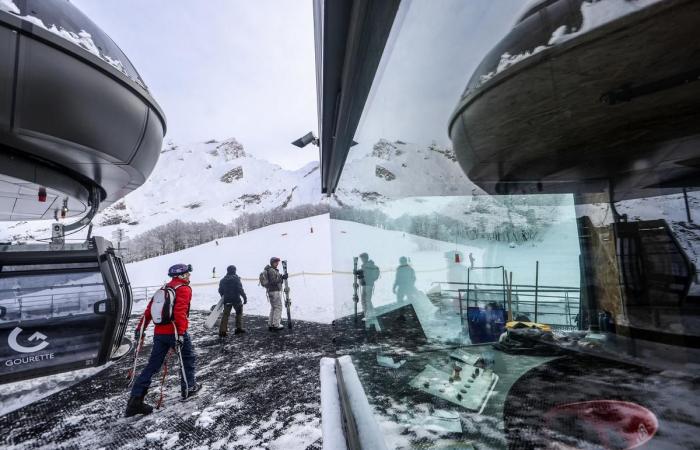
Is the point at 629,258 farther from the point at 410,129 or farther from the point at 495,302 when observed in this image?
the point at 410,129

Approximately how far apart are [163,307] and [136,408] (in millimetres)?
960

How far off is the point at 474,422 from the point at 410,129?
76 cm

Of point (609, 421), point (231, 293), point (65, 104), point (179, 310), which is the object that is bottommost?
point (231, 293)

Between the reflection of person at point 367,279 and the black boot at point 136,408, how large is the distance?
8.27ft

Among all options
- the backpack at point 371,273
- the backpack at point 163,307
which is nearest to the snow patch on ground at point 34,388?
the backpack at point 163,307

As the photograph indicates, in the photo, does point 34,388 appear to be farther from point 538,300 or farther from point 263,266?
point 263,266

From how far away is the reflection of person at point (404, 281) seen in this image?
3.54 ft

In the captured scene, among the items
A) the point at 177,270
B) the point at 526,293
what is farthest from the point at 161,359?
the point at 526,293

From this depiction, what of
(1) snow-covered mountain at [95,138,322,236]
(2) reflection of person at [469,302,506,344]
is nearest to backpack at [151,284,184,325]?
(2) reflection of person at [469,302,506,344]

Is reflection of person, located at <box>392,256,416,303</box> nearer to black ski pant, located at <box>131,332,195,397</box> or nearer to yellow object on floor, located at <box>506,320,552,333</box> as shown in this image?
yellow object on floor, located at <box>506,320,552,333</box>

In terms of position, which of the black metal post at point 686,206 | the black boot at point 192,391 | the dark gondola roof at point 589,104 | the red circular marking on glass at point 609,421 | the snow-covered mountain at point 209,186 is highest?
the snow-covered mountain at point 209,186

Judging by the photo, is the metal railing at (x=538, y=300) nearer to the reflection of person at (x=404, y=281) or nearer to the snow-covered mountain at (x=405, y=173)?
the snow-covered mountain at (x=405, y=173)

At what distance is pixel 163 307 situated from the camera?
3.44 metres

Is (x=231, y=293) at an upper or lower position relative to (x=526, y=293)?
lower
